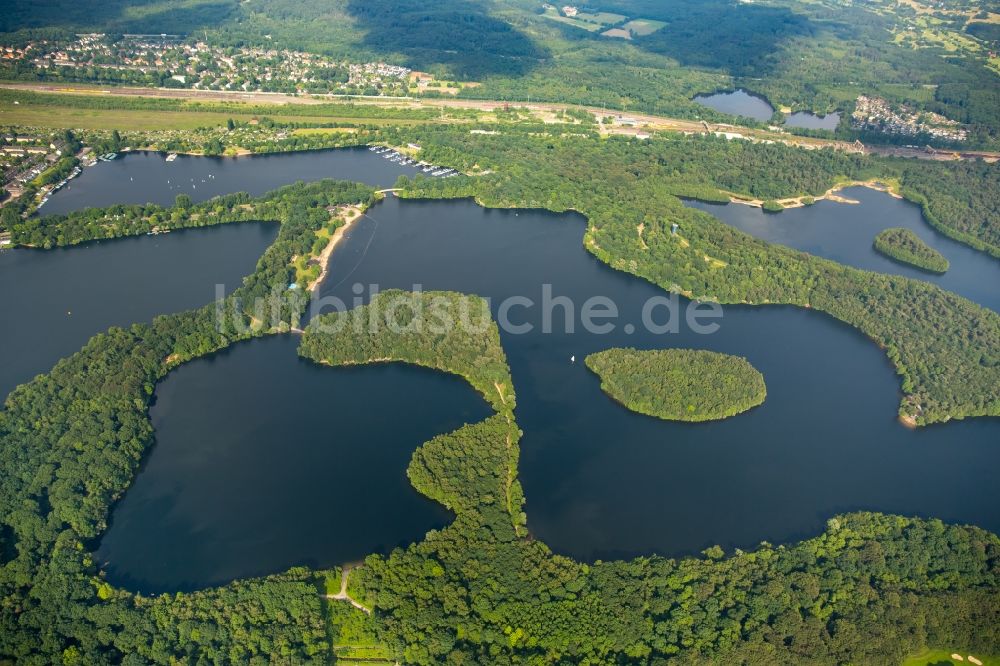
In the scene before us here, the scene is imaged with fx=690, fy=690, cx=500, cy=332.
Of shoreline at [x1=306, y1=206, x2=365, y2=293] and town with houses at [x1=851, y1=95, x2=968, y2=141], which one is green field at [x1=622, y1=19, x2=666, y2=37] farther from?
shoreline at [x1=306, y1=206, x2=365, y2=293]

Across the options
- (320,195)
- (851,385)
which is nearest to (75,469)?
(320,195)

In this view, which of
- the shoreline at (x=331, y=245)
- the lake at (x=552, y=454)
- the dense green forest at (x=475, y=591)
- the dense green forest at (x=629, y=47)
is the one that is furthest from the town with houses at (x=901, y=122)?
the dense green forest at (x=475, y=591)

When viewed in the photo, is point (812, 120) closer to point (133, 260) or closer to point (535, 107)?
point (535, 107)

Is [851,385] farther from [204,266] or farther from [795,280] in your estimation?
[204,266]

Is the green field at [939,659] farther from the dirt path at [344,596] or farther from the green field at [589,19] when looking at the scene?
the green field at [589,19]

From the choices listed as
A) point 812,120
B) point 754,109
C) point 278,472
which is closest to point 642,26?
point 754,109

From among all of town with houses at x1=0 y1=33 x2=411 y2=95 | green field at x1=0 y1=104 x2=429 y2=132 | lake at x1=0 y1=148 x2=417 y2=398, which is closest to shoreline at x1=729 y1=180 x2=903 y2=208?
lake at x1=0 y1=148 x2=417 y2=398
